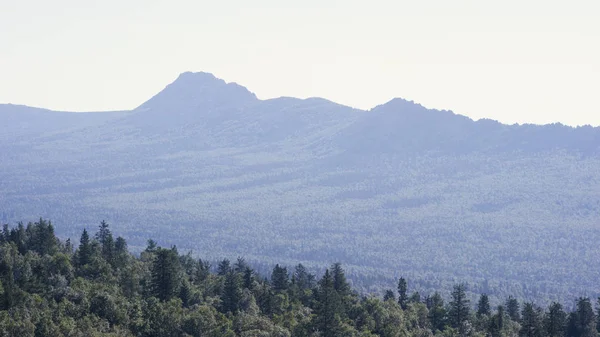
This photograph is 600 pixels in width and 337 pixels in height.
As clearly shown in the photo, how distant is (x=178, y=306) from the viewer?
53031 mm

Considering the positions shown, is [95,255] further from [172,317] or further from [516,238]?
[516,238]

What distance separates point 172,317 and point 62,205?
15788cm

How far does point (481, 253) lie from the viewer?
158 meters

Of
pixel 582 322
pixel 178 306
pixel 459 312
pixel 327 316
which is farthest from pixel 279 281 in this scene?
pixel 582 322

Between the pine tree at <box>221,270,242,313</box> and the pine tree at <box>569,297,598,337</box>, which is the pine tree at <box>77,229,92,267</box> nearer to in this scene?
the pine tree at <box>221,270,242,313</box>

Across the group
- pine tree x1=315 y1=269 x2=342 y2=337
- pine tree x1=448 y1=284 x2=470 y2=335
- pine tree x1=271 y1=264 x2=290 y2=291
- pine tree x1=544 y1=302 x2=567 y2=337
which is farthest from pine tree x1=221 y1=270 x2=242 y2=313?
pine tree x1=544 y1=302 x2=567 y2=337

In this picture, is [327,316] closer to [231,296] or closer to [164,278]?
[231,296]

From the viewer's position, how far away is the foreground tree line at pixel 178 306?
158 feet

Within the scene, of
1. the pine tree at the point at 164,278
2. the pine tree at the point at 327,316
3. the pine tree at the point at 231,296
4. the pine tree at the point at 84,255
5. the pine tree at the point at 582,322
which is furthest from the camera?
the pine tree at the point at 582,322

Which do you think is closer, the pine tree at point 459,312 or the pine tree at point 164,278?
the pine tree at point 164,278

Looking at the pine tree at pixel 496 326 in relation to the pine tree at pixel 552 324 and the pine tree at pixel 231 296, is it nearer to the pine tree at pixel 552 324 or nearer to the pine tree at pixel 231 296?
the pine tree at pixel 552 324

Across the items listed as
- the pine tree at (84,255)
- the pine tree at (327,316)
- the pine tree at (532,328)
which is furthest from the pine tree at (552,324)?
the pine tree at (84,255)

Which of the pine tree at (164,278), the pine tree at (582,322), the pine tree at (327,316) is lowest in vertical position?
the pine tree at (582,322)

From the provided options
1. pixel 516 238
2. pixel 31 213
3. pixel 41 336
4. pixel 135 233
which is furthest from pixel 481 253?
pixel 41 336
